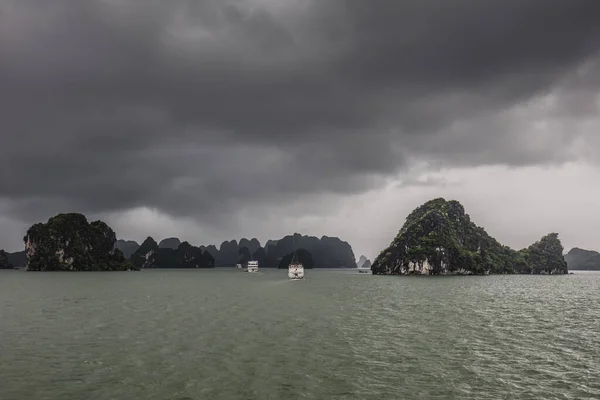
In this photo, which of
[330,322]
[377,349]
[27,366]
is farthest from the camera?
[330,322]

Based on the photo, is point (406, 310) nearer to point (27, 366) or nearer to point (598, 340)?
point (598, 340)

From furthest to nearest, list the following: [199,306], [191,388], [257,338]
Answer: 1. [199,306]
2. [257,338]
3. [191,388]

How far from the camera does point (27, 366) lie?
27.5m

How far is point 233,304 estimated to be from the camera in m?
70.2

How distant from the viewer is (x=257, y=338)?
3828cm

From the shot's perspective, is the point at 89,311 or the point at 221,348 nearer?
the point at 221,348

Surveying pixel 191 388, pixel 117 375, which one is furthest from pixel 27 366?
pixel 191 388

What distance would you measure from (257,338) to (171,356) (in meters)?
9.37

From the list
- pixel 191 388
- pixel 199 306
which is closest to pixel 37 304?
pixel 199 306

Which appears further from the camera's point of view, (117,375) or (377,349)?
(377,349)

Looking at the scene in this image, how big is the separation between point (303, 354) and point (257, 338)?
775cm

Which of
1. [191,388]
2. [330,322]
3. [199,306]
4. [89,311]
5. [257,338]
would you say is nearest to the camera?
[191,388]

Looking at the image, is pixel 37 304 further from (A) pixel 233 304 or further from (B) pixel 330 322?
(B) pixel 330 322

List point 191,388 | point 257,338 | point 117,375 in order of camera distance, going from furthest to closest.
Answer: point 257,338, point 117,375, point 191,388
